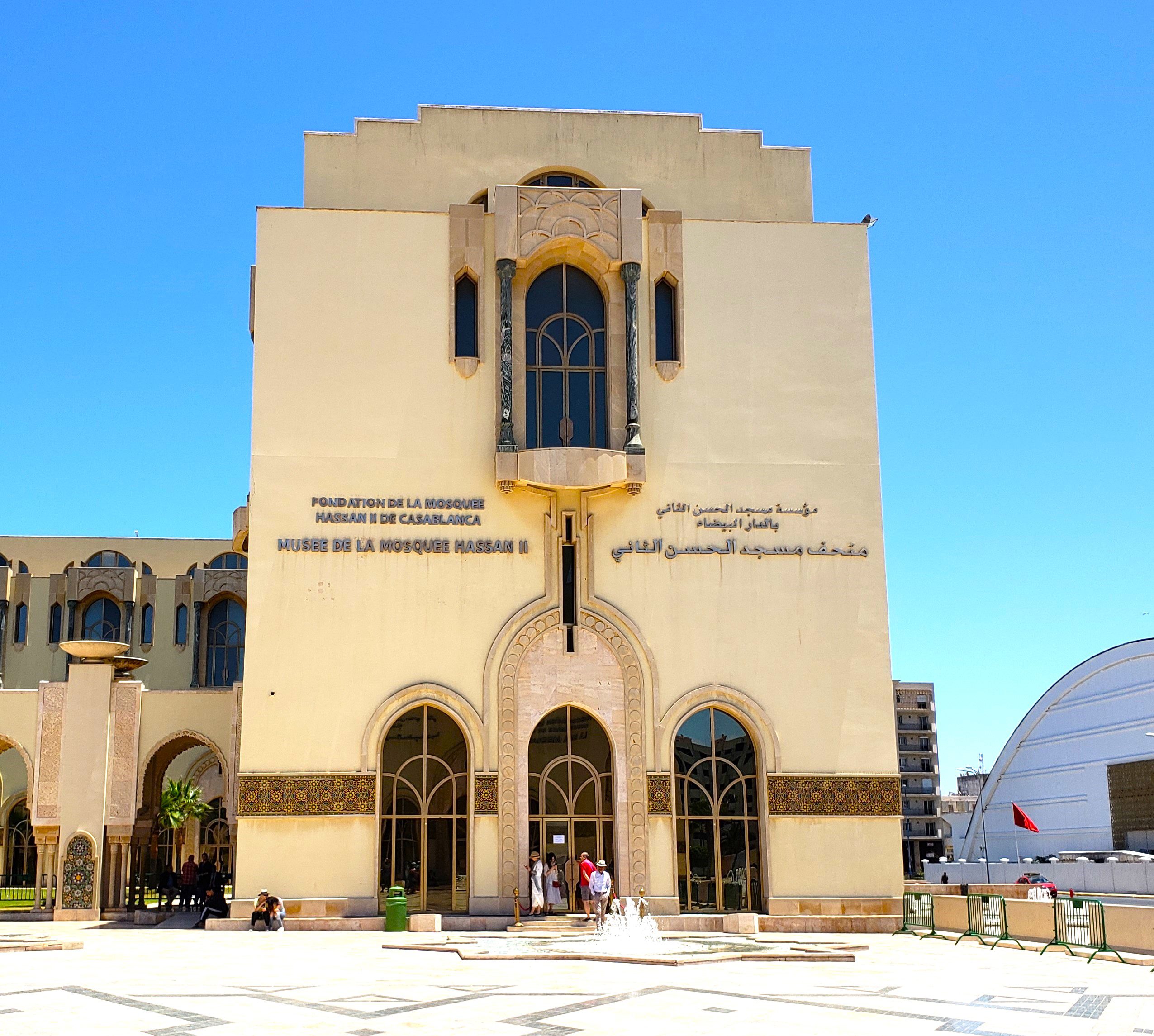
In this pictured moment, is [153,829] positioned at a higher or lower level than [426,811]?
lower

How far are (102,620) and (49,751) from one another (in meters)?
27.8

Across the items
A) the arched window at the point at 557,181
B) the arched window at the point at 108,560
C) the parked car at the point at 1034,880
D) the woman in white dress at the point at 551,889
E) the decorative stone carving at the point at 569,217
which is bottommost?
the parked car at the point at 1034,880

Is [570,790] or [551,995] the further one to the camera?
[570,790]

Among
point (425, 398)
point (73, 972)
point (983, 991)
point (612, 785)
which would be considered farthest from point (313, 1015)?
point (425, 398)

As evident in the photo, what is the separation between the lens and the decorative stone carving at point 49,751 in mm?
24172

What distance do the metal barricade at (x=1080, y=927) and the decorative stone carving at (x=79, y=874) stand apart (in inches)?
660

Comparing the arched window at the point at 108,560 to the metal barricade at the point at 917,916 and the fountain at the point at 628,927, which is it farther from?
the metal barricade at the point at 917,916

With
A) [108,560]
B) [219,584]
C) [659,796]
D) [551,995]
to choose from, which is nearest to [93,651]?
[659,796]

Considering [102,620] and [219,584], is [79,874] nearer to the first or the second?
[219,584]

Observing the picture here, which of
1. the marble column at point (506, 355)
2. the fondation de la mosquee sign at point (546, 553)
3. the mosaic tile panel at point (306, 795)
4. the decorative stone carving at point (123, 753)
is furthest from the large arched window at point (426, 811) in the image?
the decorative stone carving at point (123, 753)

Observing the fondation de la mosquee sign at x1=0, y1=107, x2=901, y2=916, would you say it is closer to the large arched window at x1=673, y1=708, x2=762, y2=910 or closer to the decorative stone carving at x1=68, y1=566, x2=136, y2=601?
the large arched window at x1=673, y1=708, x2=762, y2=910

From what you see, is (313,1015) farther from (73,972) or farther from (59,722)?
(59,722)

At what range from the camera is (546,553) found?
24172mm

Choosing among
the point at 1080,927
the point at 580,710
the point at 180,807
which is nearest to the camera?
the point at 1080,927
